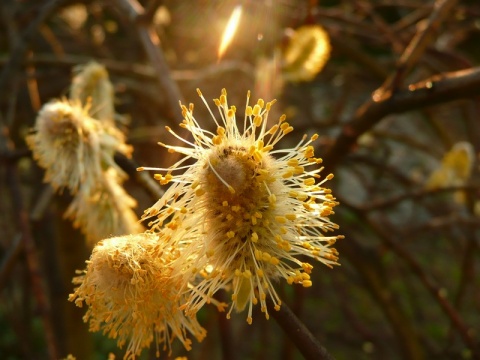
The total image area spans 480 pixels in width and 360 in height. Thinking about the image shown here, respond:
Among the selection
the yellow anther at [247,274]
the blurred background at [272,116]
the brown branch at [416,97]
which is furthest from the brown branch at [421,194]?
the yellow anther at [247,274]

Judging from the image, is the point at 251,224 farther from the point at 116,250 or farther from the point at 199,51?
the point at 199,51

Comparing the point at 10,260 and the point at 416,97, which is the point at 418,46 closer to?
the point at 416,97

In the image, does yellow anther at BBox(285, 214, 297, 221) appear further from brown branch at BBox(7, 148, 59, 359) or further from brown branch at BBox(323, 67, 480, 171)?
brown branch at BBox(7, 148, 59, 359)

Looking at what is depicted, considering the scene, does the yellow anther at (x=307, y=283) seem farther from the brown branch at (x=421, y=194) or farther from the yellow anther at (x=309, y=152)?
the brown branch at (x=421, y=194)

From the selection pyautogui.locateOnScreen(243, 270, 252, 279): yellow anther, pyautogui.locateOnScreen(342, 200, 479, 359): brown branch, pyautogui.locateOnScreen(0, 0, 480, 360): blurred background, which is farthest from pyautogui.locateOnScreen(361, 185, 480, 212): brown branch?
pyautogui.locateOnScreen(243, 270, 252, 279): yellow anther

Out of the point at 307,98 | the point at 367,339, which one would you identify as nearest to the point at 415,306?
the point at 367,339

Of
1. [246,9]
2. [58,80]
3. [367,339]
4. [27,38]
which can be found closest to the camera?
[27,38]

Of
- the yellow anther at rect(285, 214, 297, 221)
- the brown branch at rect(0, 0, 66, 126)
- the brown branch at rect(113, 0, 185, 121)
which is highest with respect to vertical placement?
the brown branch at rect(0, 0, 66, 126)

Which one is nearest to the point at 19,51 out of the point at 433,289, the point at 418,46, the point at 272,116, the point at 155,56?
the point at 155,56
